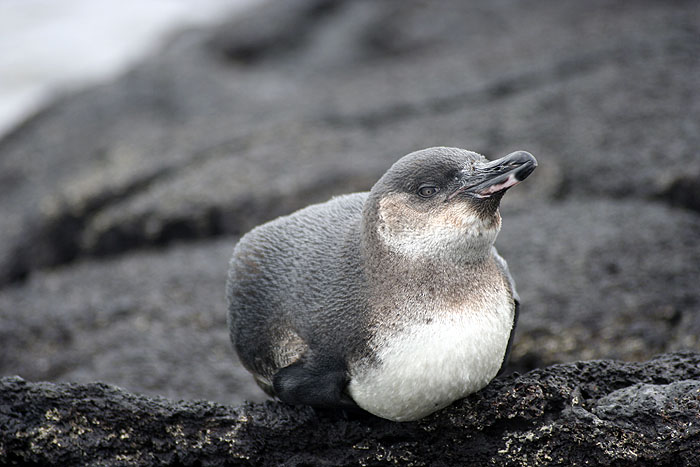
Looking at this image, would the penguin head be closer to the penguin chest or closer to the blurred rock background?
the penguin chest

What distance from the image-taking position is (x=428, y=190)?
3447 mm

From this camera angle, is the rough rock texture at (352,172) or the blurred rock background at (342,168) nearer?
the rough rock texture at (352,172)

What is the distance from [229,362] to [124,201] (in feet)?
8.59

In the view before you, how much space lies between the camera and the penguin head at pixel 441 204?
335 centimetres

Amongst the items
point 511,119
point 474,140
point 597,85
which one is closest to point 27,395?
point 474,140

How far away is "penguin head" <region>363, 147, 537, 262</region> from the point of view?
335cm

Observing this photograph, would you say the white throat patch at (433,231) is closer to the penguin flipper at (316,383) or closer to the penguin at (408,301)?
the penguin at (408,301)

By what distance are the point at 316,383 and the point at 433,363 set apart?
1.93 ft

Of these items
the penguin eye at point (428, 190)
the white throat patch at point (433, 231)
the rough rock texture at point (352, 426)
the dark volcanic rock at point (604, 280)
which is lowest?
the dark volcanic rock at point (604, 280)

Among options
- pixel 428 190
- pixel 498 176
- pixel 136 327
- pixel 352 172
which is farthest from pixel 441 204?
pixel 352 172

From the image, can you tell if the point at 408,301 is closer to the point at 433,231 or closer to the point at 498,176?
the point at 433,231

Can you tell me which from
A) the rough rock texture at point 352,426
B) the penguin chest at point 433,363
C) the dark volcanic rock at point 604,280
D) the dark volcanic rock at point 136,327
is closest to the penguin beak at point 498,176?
the penguin chest at point 433,363

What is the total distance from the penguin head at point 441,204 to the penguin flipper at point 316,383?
0.63 metres

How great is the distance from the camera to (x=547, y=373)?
3602 millimetres
